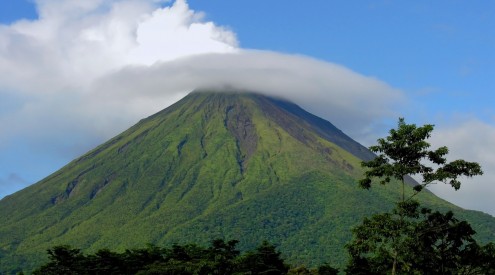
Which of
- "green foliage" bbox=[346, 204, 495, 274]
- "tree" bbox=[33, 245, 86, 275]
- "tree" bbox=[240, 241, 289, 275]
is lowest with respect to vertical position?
"tree" bbox=[33, 245, 86, 275]

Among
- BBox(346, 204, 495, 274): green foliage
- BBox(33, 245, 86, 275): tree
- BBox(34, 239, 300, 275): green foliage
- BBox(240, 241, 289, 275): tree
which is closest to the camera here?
BBox(346, 204, 495, 274): green foliage

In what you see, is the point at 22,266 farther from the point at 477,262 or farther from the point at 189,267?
Result: the point at 477,262

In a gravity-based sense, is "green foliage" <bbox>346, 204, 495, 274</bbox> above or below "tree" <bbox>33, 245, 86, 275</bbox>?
above

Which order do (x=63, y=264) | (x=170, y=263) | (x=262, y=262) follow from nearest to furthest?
(x=170, y=263)
(x=262, y=262)
(x=63, y=264)

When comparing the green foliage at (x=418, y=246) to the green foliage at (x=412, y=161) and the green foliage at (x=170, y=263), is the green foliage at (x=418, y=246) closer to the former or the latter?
the green foliage at (x=412, y=161)

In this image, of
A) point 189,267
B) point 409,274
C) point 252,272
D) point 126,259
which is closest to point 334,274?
point 252,272

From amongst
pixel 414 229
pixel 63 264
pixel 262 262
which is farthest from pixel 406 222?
pixel 63 264

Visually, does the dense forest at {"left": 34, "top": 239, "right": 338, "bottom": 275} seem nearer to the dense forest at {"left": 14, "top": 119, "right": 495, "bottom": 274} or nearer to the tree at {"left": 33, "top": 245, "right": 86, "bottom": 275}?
the tree at {"left": 33, "top": 245, "right": 86, "bottom": 275}

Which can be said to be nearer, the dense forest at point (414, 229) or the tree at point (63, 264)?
the dense forest at point (414, 229)

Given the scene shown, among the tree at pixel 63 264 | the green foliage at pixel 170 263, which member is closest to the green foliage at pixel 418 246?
the green foliage at pixel 170 263

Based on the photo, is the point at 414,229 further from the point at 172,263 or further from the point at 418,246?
the point at 172,263

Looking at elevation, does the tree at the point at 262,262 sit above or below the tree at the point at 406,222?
below

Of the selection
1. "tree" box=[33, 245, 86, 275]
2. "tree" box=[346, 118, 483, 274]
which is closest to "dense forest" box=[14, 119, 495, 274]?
"tree" box=[346, 118, 483, 274]

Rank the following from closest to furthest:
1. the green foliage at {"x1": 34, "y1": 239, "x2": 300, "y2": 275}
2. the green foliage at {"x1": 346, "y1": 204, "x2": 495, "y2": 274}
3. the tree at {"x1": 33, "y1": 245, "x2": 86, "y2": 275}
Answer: the green foliage at {"x1": 346, "y1": 204, "x2": 495, "y2": 274} < the green foliage at {"x1": 34, "y1": 239, "x2": 300, "y2": 275} < the tree at {"x1": 33, "y1": 245, "x2": 86, "y2": 275}
